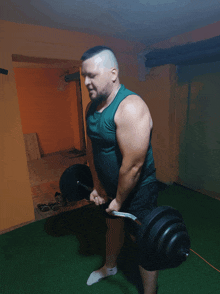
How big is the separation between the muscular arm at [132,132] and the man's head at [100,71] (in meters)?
0.15

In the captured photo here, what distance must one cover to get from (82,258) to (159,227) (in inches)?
48.8

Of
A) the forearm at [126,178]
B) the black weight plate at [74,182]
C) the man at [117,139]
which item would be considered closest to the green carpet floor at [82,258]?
the man at [117,139]

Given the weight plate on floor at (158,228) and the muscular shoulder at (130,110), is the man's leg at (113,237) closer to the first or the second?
the weight plate on floor at (158,228)

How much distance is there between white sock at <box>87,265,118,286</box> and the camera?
1.72 meters

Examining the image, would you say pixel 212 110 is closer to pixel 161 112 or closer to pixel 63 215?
pixel 161 112

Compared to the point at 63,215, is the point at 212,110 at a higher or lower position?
higher

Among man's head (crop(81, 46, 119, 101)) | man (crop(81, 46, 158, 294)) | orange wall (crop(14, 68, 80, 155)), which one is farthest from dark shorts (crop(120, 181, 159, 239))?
orange wall (crop(14, 68, 80, 155))

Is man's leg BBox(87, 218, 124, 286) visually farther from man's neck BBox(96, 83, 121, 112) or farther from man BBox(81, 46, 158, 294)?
man's neck BBox(96, 83, 121, 112)

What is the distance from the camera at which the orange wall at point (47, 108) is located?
5446 millimetres

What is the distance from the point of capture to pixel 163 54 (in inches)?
113

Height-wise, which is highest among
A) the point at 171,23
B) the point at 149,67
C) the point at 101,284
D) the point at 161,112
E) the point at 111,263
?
the point at 171,23

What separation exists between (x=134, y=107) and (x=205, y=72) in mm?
2233

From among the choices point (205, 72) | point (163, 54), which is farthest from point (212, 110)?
point (163, 54)

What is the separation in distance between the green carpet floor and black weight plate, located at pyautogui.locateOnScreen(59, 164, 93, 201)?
2.31ft
